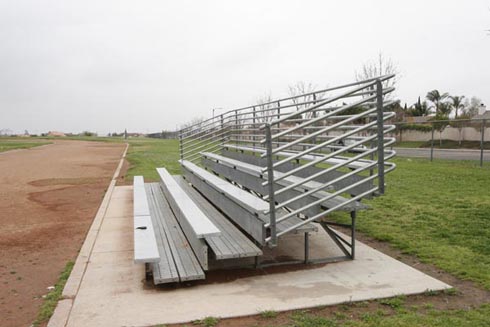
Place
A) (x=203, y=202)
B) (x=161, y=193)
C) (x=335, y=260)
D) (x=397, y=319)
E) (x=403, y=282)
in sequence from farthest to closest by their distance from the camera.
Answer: (x=161, y=193) → (x=203, y=202) → (x=335, y=260) → (x=403, y=282) → (x=397, y=319)

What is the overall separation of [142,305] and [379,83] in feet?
10.1

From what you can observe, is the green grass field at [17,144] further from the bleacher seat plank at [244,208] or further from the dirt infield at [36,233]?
the bleacher seat plank at [244,208]

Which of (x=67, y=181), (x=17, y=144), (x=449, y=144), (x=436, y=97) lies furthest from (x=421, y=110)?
(x=67, y=181)

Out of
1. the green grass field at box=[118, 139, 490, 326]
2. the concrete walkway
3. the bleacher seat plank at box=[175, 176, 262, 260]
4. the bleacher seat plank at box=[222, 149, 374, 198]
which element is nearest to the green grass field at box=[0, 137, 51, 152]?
the bleacher seat plank at box=[222, 149, 374, 198]

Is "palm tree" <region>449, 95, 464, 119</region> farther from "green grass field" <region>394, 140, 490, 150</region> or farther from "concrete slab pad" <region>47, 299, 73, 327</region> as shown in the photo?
"concrete slab pad" <region>47, 299, 73, 327</region>

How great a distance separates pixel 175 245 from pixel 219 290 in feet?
3.52

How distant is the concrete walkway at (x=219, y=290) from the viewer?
3570 mm

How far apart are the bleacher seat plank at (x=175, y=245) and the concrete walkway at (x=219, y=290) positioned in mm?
146

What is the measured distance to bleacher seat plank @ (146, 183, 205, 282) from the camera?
413cm

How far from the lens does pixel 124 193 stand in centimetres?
1021

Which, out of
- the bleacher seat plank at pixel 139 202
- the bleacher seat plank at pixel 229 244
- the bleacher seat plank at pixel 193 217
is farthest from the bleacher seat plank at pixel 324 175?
the bleacher seat plank at pixel 139 202

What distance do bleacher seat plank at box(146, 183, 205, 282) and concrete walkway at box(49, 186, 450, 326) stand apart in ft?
0.48

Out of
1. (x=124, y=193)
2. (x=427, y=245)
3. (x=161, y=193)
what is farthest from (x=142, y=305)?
(x=124, y=193)

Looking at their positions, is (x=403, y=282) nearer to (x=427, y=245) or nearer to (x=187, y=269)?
(x=427, y=245)
